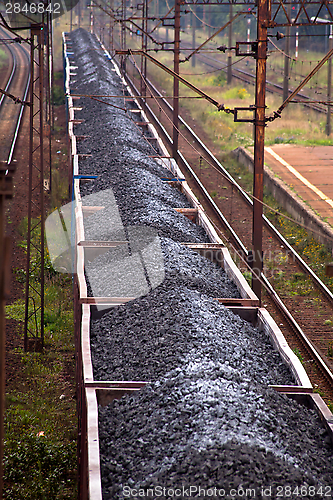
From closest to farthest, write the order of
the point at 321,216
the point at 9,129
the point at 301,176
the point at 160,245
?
the point at 160,245 → the point at 321,216 → the point at 301,176 → the point at 9,129

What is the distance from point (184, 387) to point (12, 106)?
89.0ft

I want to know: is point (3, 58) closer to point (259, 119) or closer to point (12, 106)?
point (12, 106)

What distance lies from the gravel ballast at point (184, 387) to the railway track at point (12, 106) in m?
7.39

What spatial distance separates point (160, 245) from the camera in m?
9.23

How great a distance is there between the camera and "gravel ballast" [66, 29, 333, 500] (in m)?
4.84

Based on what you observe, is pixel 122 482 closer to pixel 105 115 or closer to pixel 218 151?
pixel 105 115

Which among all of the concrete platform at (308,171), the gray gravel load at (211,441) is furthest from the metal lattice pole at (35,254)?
the concrete platform at (308,171)

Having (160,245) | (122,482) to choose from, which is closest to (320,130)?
(160,245)

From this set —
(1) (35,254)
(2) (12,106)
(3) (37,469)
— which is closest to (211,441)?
(3) (37,469)

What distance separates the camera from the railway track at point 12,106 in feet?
74.5

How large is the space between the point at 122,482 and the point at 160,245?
4.80 m

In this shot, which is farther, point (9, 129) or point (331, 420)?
point (9, 129)

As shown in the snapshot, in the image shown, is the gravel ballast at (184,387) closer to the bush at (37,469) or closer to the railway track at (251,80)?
the bush at (37,469)

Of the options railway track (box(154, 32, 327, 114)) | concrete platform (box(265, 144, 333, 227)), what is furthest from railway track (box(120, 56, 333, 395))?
railway track (box(154, 32, 327, 114))
